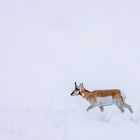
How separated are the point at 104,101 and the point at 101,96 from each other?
87 millimetres

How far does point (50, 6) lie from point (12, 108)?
3127mm

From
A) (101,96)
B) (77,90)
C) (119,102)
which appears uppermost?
(77,90)

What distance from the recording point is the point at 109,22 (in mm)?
8094

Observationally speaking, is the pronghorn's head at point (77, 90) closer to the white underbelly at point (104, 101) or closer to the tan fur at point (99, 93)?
the tan fur at point (99, 93)

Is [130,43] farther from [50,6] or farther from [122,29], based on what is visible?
[50,6]

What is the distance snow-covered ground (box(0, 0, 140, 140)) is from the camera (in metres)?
5.61

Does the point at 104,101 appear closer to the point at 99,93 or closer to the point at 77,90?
the point at 99,93

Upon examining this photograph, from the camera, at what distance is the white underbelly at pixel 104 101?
5.93 m

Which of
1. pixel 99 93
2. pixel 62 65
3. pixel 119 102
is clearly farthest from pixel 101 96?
pixel 62 65

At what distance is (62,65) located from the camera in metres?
7.04

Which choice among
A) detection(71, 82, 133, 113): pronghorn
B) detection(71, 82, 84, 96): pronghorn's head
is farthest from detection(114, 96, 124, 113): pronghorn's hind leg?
detection(71, 82, 84, 96): pronghorn's head

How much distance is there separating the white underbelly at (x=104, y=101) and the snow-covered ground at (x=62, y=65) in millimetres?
110

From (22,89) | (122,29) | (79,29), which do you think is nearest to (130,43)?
(122,29)

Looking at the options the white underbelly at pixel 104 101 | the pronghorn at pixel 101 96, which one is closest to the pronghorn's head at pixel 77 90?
the pronghorn at pixel 101 96
